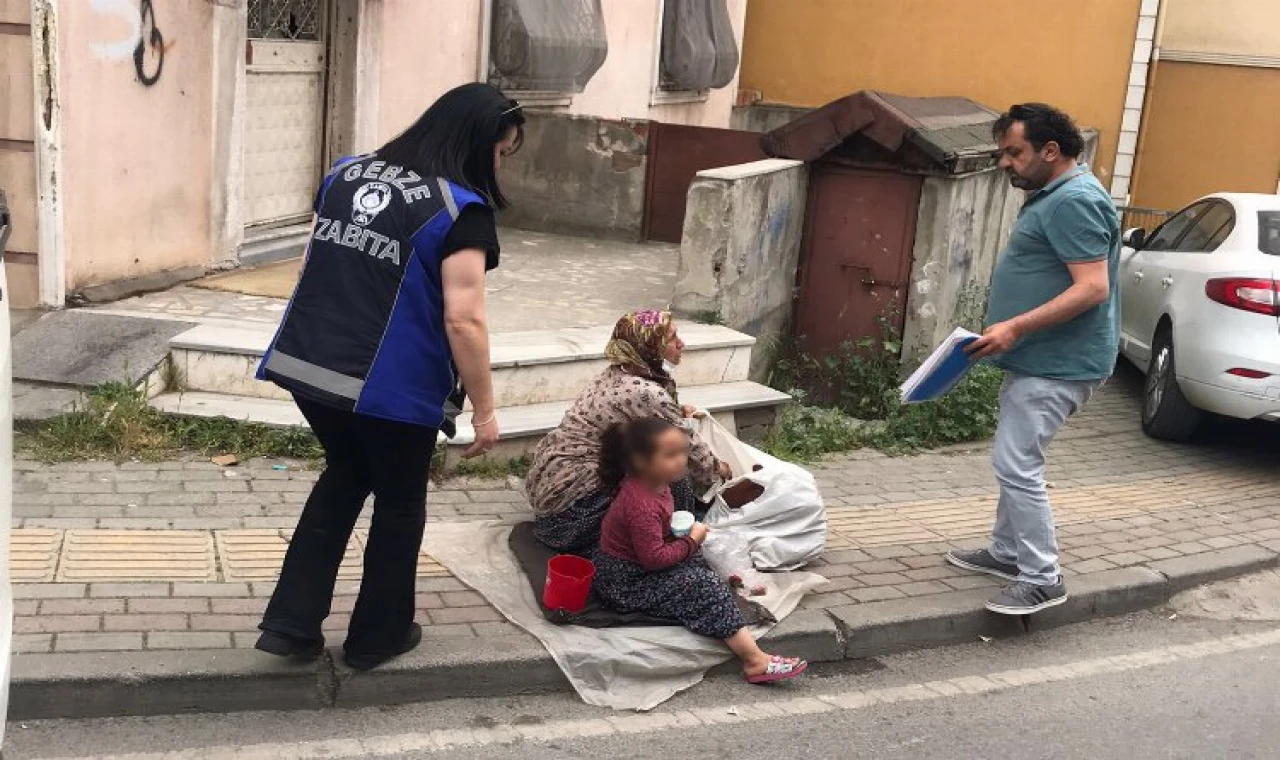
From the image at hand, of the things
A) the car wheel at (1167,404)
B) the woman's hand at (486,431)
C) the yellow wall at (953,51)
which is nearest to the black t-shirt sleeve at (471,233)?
the woman's hand at (486,431)

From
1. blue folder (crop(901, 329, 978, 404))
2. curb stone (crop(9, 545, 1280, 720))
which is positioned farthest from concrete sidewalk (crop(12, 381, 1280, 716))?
blue folder (crop(901, 329, 978, 404))

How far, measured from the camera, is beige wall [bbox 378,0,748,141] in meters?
9.95

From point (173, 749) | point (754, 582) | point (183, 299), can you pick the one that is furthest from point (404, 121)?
point (173, 749)

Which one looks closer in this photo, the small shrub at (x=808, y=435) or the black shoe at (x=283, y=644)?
the black shoe at (x=283, y=644)

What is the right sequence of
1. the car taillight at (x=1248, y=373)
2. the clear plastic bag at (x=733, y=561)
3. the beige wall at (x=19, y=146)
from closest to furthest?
the clear plastic bag at (x=733, y=561), the beige wall at (x=19, y=146), the car taillight at (x=1248, y=373)

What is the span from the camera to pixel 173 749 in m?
3.88

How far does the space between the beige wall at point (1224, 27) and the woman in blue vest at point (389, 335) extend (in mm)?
17871

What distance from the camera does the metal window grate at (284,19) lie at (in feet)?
29.1

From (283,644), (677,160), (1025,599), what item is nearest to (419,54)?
(677,160)

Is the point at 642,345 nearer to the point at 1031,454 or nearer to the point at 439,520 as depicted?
the point at 439,520

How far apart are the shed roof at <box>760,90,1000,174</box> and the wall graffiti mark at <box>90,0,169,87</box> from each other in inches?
147

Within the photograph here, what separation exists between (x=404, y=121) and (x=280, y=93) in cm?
123

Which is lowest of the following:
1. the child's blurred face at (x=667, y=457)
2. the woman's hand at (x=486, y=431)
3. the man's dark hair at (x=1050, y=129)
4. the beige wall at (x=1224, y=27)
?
the child's blurred face at (x=667, y=457)

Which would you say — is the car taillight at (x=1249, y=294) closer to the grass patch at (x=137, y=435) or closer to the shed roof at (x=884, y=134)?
the shed roof at (x=884, y=134)
